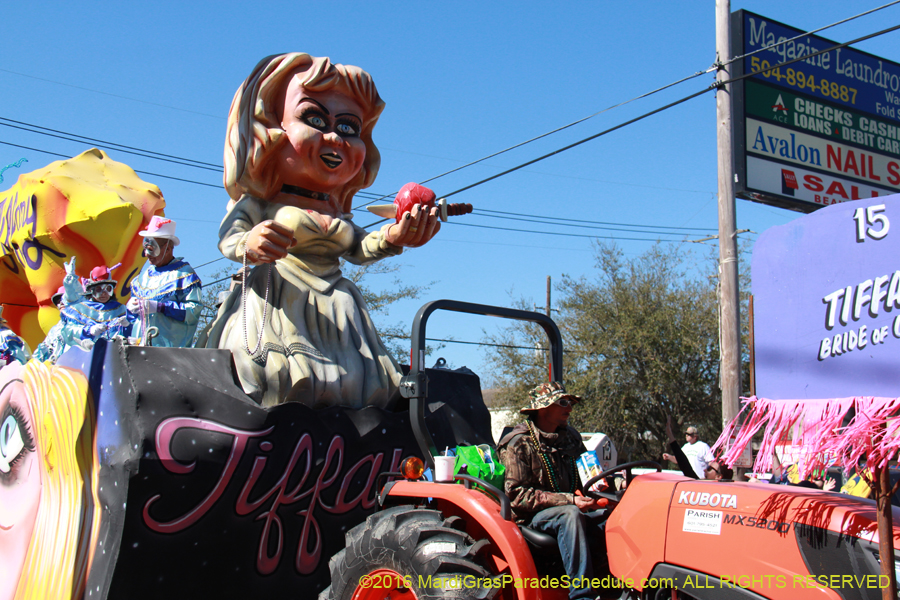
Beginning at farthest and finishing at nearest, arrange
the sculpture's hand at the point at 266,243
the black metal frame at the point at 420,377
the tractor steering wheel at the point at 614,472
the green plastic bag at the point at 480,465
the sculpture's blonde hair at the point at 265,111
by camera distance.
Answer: the sculpture's blonde hair at the point at 265,111
the sculpture's hand at the point at 266,243
the green plastic bag at the point at 480,465
the black metal frame at the point at 420,377
the tractor steering wheel at the point at 614,472

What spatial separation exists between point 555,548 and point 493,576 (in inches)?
13.4

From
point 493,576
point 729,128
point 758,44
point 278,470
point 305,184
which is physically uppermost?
point 758,44

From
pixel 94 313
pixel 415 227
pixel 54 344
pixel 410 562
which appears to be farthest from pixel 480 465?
pixel 54 344

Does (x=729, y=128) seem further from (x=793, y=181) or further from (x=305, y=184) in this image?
(x=305, y=184)

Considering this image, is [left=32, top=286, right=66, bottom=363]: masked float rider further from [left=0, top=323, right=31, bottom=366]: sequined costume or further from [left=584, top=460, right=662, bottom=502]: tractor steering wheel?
[left=584, top=460, right=662, bottom=502]: tractor steering wheel

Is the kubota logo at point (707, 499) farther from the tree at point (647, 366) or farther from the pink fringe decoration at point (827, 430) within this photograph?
the tree at point (647, 366)

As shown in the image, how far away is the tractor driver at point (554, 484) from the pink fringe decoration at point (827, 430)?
0.96m

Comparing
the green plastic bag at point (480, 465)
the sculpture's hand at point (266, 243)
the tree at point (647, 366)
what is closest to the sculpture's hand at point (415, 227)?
the sculpture's hand at point (266, 243)

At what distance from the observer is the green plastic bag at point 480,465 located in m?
4.48

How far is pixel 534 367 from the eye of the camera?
2319 centimetres

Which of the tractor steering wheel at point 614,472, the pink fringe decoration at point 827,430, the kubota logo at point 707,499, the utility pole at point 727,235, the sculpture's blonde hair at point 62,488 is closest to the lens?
the pink fringe decoration at point 827,430

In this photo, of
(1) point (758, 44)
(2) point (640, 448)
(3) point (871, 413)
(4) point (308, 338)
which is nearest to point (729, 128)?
(1) point (758, 44)

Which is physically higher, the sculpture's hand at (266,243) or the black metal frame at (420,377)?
the sculpture's hand at (266,243)

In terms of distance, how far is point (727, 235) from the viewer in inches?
359
